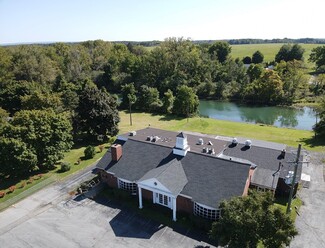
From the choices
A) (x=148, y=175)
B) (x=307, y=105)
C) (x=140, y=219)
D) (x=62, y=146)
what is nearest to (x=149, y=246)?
(x=140, y=219)

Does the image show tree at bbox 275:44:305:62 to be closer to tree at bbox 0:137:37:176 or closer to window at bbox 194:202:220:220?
window at bbox 194:202:220:220

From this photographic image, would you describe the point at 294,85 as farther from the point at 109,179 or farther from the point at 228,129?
the point at 109,179

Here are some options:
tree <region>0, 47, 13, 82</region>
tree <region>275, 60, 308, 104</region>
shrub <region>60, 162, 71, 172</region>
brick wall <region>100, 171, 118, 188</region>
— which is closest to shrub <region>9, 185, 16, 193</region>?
shrub <region>60, 162, 71, 172</region>

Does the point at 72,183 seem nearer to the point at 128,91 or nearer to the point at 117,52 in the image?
the point at 128,91

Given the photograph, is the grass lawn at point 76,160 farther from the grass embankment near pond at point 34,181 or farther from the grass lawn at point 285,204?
the grass lawn at point 285,204

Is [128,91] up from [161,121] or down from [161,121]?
up

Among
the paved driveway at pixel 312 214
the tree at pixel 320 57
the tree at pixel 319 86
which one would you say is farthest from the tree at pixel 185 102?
the tree at pixel 320 57
